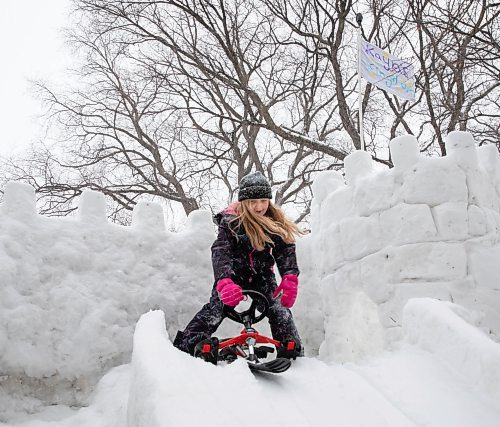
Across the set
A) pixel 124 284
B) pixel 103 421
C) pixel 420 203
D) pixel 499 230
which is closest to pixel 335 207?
pixel 420 203

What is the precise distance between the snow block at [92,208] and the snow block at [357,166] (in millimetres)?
2662

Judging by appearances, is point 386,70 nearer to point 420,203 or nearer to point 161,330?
point 420,203

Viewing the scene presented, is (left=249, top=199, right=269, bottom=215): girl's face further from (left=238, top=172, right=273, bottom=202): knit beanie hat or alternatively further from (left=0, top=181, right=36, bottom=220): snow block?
(left=0, top=181, right=36, bottom=220): snow block

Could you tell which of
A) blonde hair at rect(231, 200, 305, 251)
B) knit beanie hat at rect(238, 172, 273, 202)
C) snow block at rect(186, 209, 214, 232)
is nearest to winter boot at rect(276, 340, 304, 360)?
blonde hair at rect(231, 200, 305, 251)

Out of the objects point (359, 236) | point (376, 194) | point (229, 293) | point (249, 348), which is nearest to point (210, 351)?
point (249, 348)

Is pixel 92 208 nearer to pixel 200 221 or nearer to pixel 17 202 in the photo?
pixel 17 202

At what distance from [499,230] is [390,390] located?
2589mm

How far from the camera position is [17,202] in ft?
14.5

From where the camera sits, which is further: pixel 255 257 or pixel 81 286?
pixel 81 286

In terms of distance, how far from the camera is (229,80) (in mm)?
13023

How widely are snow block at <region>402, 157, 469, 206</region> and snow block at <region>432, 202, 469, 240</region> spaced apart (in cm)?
8

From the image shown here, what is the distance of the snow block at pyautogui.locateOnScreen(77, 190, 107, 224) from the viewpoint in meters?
4.86

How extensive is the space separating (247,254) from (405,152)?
1.83 meters

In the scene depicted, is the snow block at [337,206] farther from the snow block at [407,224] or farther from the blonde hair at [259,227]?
the blonde hair at [259,227]
